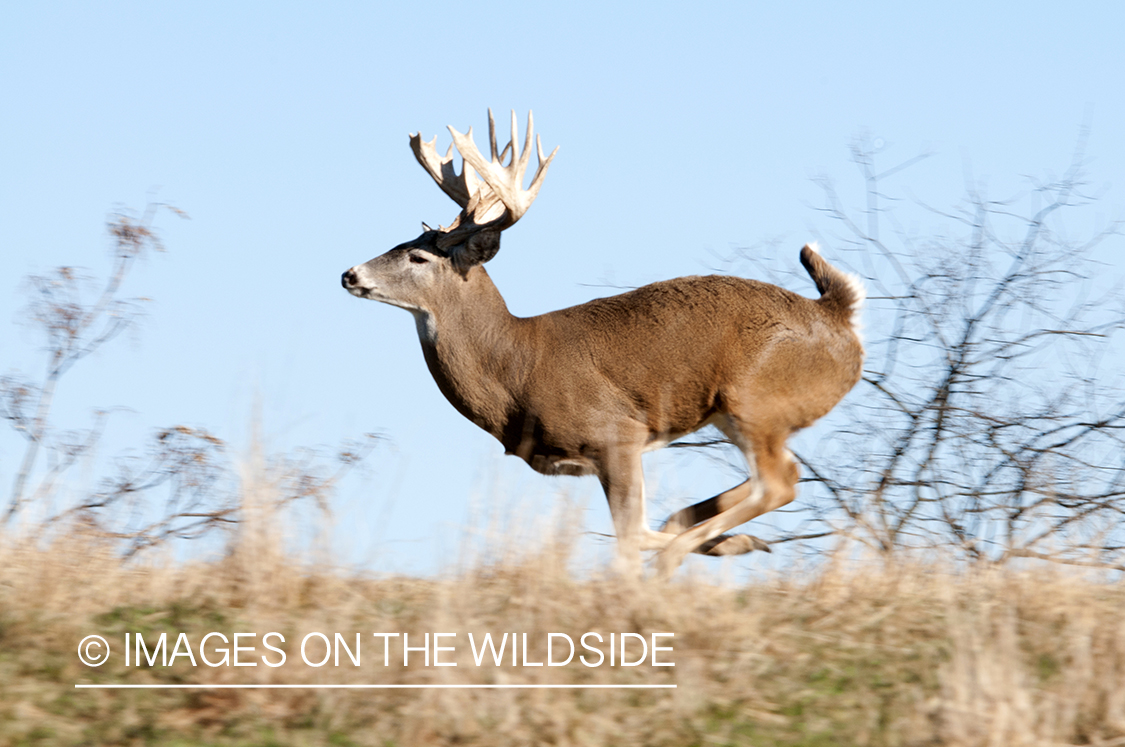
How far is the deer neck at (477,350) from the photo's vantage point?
25.6 feet

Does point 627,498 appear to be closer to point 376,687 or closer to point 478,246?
point 478,246

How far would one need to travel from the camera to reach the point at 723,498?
7738 millimetres

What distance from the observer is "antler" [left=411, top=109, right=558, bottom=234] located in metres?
8.41

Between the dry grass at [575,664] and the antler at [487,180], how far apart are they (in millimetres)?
2874

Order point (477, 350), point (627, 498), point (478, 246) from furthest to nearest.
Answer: point (478, 246), point (477, 350), point (627, 498)

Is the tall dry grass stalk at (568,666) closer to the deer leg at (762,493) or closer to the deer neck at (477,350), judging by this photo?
the deer leg at (762,493)

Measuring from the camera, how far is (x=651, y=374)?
752cm

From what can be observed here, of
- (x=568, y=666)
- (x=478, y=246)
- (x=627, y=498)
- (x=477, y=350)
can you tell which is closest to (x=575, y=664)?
(x=568, y=666)

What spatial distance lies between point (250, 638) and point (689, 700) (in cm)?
181

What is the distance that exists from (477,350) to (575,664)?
3269 millimetres

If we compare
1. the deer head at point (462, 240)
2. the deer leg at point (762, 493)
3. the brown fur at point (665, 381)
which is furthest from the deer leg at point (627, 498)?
the deer head at point (462, 240)

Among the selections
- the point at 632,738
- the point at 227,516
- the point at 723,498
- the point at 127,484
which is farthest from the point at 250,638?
the point at 127,484

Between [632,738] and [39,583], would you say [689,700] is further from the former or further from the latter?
[39,583]

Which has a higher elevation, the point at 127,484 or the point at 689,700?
the point at 127,484
